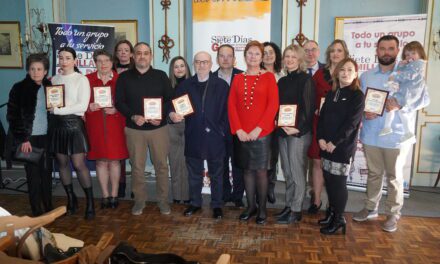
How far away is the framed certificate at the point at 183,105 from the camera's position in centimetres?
326

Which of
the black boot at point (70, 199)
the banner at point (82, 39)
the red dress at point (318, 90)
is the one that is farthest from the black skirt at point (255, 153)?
the banner at point (82, 39)

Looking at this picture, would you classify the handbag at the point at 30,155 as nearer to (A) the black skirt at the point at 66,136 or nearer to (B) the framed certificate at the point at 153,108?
(A) the black skirt at the point at 66,136

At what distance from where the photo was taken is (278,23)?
4.94 metres

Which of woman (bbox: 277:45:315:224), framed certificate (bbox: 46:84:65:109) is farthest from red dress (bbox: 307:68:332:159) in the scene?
framed certificate (bbox: 46:84:65:109)

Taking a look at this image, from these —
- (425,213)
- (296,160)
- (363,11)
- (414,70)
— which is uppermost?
(363,11)

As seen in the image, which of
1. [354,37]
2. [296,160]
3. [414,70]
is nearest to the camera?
[414,70]

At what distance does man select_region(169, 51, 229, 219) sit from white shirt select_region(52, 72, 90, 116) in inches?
29.4

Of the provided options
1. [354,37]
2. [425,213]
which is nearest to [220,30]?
[354,37]

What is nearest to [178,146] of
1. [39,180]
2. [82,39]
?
[39,180]

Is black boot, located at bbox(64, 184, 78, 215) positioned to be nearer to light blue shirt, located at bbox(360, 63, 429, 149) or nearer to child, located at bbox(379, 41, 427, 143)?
light blue shirt, located at bbox(360, 63, 429, 149)

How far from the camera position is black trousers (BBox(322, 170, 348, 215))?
9.73 feet

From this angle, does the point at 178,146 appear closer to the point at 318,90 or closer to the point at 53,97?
the point at 53,97

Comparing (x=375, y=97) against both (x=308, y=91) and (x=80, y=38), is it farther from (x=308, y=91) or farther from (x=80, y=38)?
(x=80, y=38)

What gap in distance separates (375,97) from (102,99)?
2.29 m
